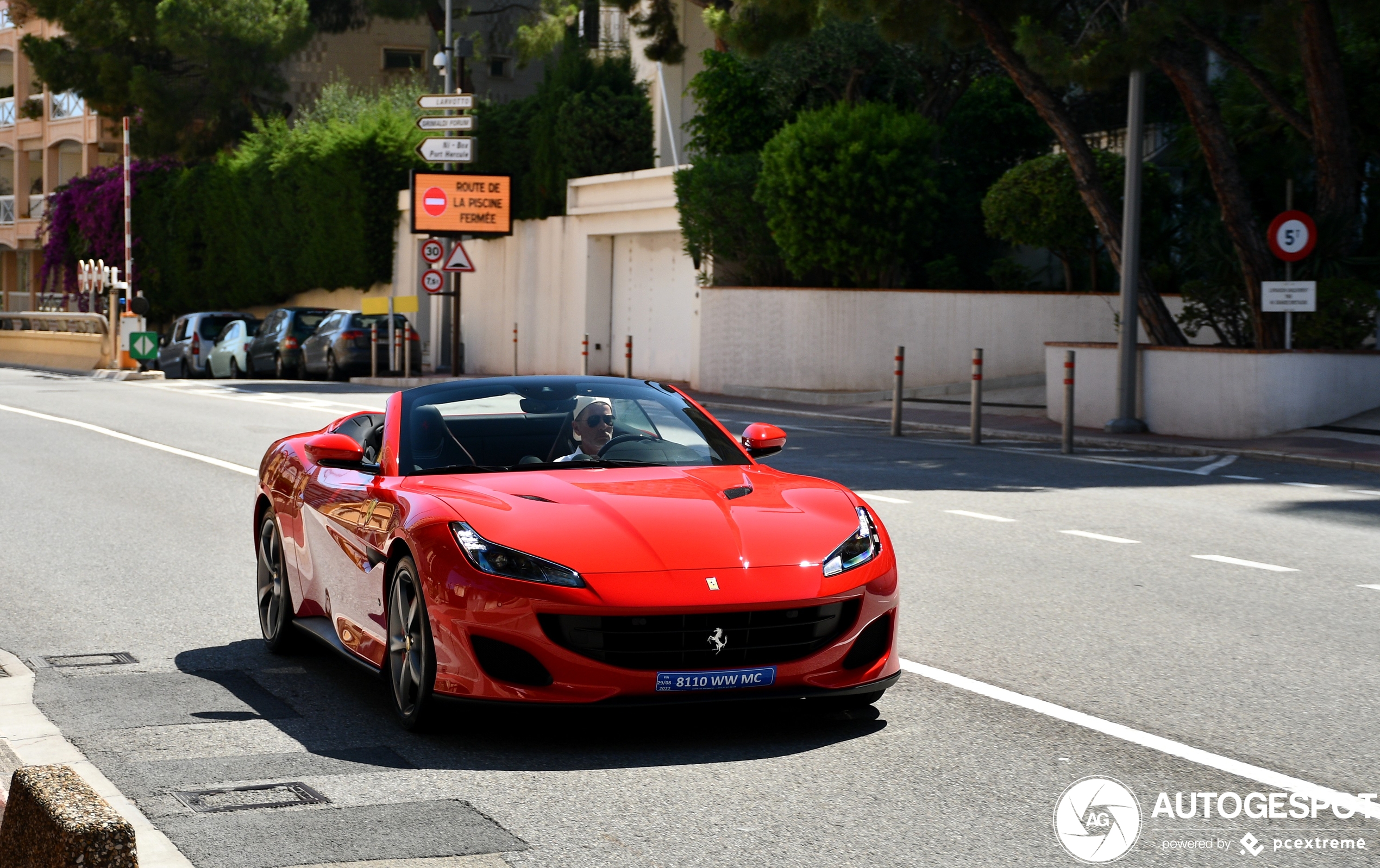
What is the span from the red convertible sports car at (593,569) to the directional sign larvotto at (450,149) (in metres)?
31.9

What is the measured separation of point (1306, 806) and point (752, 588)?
5.94ft

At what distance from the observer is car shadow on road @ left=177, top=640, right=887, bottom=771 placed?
5738mm

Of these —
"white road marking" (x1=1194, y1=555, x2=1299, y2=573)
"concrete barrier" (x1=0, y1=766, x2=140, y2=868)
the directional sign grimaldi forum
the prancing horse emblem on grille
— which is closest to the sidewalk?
"white road marking" (x1=1194, y1=555, x2=1299, y2=573)

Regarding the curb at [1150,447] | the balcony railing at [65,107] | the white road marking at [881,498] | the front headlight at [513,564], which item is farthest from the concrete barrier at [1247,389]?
the balcony railing at [65,107]

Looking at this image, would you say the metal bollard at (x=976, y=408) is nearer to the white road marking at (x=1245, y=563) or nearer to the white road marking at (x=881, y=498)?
the white road marking at (x=881, y=498)

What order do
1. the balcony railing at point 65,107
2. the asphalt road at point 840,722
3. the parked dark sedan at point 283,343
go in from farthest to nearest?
the balcony railing at point 65,107 < the parked dark sedan at point 283,343 < the asphalt road at point 840,722

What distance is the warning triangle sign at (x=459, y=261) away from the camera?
37.7m

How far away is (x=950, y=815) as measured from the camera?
503 centimetres

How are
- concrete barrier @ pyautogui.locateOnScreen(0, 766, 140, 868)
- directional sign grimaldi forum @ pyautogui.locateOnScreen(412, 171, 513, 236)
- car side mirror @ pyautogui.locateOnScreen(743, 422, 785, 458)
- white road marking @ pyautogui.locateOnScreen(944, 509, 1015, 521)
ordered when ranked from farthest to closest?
1. directional sign grimaldi forum @ pyautogui.locateOnScreen(412, 171, 513, 236)
2. white road marking @ pyautogui.locateOnScreen(944, 509, 1015, 521)
3. car side mirror @ pyautogui.locateOnScreen(743, 422, 785, 458)
4. concrete barrier @ pyautogui.locateOnScreen(0, 766, 140, 868)

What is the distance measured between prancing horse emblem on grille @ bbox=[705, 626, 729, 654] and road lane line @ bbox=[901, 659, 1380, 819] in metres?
1.38

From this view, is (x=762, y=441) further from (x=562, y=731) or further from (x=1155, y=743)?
(x=1155, y=743)

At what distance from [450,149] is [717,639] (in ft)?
111

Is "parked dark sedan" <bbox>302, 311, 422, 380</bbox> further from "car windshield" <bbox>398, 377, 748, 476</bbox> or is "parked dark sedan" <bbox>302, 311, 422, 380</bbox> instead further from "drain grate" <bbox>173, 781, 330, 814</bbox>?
"drain grate" <bbox>173, 781, 330, 814</bbox>

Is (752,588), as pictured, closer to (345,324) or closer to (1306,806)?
(1306,806)
